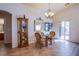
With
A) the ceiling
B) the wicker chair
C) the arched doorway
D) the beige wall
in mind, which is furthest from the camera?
the arched doorway

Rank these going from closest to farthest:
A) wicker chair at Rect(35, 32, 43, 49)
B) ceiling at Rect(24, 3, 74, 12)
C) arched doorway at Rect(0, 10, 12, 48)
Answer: ceiling at Rect(24, 3, 74, 12)
wicker chair at Rect(35, 32, 43, 49)
arched doorway at Rect(0, 10, 12, 48)

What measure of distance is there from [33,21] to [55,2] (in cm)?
83

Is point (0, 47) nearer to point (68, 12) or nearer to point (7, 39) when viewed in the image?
point (7, 39)

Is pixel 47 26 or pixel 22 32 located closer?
pixel 47 26

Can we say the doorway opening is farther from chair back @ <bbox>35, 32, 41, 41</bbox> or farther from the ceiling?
chair back @ <bbox>35, 32, 41, 41</bbox>

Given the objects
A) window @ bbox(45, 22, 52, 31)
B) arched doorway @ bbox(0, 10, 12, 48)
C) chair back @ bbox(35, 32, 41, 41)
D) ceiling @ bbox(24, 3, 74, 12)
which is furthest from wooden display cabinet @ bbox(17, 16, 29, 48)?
window @ bbox(45, 22, 52, 31)

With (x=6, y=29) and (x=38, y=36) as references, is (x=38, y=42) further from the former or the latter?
(x=6, y=29)

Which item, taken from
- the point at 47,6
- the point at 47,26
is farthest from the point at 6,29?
the point at 47,6

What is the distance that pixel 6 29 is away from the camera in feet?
13.4

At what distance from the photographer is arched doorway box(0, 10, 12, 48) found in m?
4.03

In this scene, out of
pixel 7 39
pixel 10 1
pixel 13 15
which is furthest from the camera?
pixel 13 15

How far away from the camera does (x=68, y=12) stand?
377 centimetres

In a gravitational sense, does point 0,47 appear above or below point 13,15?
below

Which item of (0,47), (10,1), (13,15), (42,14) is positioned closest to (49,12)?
(42,14)
